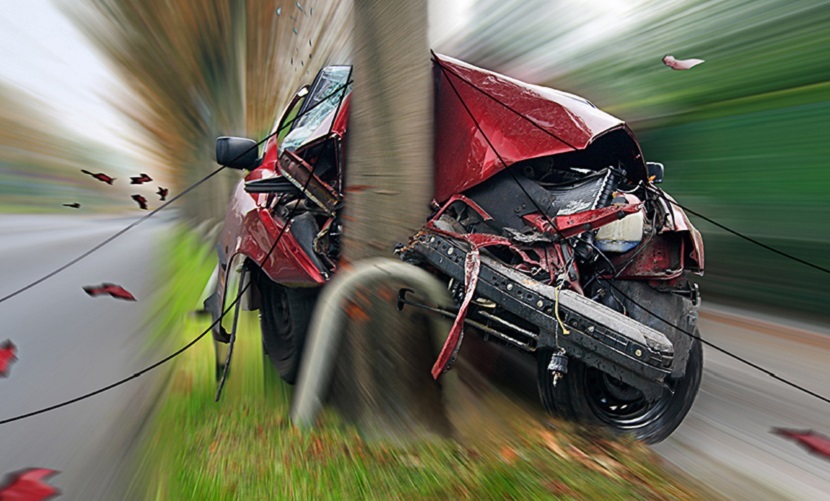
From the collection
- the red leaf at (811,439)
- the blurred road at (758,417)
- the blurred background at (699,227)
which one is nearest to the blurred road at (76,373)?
the blurred background at (699,227)

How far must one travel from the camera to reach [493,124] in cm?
274

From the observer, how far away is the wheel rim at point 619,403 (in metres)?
2.61

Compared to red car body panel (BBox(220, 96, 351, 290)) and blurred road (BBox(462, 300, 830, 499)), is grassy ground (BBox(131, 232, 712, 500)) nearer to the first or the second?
blurred road (BBox(462, 300, 830, 499))

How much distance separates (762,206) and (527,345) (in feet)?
14.3

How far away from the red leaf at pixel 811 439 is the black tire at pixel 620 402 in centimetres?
65

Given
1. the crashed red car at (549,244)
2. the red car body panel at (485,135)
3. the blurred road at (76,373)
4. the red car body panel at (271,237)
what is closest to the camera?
the crashed red car at (549,244)

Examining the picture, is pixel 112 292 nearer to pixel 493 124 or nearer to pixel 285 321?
pixel 285 321

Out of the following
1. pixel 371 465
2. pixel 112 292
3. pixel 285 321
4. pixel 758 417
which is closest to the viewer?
pixel 371 465

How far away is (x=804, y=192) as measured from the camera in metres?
5.11

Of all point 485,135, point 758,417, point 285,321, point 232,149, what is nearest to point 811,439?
point 758,417

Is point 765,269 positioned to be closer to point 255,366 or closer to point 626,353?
point 626,353

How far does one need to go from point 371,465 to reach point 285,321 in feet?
5.15

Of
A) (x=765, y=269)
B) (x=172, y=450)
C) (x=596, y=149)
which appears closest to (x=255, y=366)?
(x=172, y=450)

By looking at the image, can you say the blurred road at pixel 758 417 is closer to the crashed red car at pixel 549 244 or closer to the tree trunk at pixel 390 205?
the crashed red car at pixel 549 244
